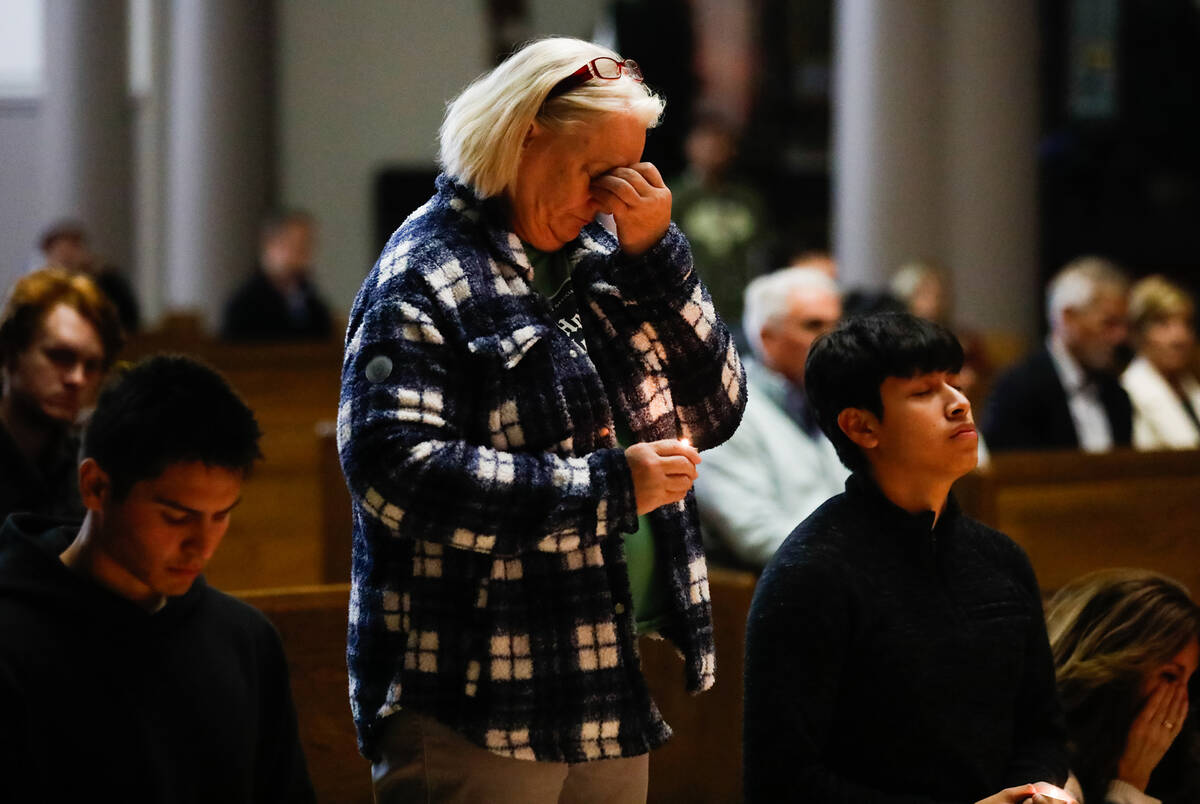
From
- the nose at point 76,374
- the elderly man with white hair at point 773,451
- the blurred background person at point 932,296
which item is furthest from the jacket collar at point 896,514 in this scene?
the blurred background person at point 932,296

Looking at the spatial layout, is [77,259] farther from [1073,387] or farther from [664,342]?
[664,342]

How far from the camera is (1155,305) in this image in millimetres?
5859

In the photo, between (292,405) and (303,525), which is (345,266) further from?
(303,525)

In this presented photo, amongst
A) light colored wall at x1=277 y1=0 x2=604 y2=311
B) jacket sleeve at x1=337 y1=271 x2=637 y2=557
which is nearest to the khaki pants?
jacket sleeve at x1=337 y1=271 x2=637 y2=557

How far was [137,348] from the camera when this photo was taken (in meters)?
7.80

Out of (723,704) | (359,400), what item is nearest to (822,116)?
(723,704)

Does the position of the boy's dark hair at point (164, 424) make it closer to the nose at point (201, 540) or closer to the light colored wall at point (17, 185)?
the nose at point (201, 540)

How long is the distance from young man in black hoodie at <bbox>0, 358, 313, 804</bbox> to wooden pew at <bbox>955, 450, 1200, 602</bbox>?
9.64 feet

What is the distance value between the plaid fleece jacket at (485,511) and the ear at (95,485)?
371mm

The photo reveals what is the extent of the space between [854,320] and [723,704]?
1032mm

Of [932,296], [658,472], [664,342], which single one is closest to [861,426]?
[664,342]

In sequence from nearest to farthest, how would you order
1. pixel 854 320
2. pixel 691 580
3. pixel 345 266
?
pixel 691 580 < pixel 854 320 < pixel 345 266

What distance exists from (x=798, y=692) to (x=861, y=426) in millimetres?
427

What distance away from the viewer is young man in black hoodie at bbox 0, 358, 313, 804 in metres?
1.98
